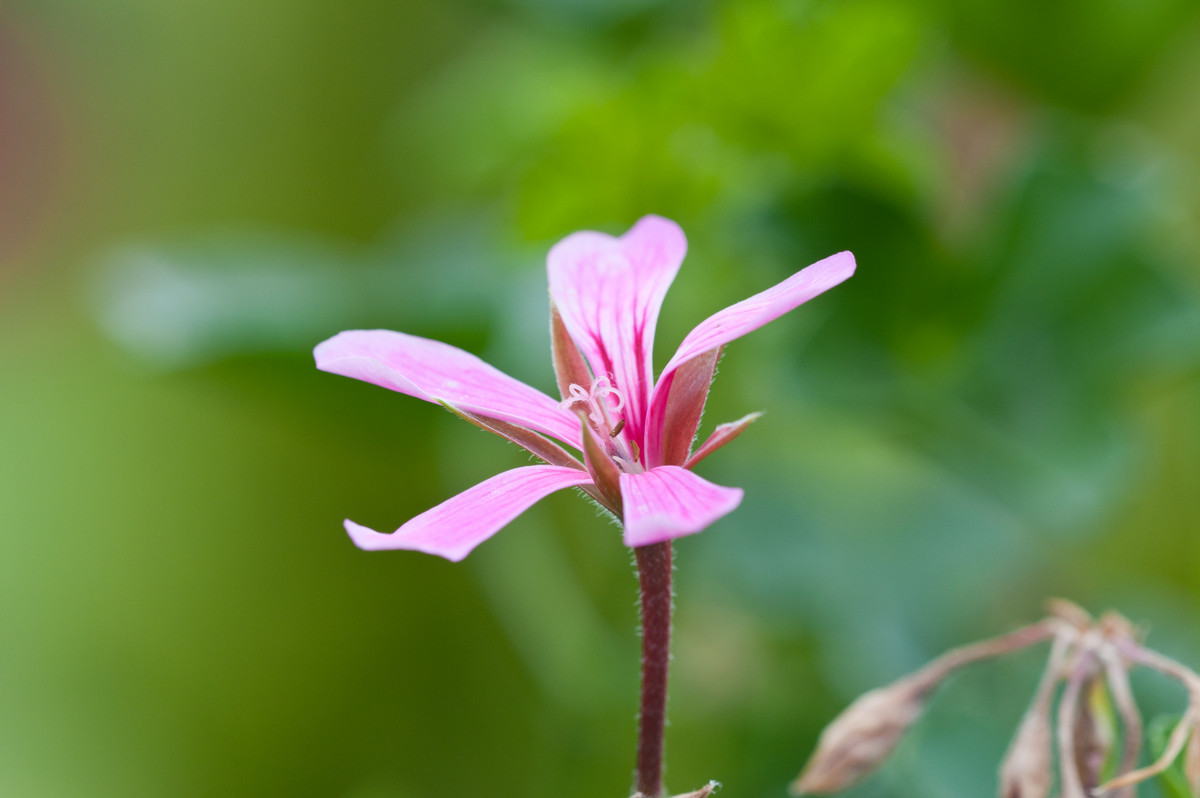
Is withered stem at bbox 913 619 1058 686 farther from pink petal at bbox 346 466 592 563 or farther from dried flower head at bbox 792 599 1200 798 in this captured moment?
pink petal at bbox 346 466 592 563

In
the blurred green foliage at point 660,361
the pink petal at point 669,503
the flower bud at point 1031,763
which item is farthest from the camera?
the blurred green foliage at point 660,361

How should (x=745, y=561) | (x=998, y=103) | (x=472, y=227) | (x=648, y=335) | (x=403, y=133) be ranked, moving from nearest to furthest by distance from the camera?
(x=648, y=335), (x=745, y=561), (x=998, y=103), (x=472, y=227), (x=403, y=133)

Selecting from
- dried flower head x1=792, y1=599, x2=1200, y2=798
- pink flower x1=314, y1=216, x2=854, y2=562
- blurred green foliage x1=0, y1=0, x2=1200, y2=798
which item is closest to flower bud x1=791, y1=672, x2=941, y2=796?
dried flower head x1=792, y1=599, x2=1200, y2=798

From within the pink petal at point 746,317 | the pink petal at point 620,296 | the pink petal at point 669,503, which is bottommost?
the pink petal at point 669,503

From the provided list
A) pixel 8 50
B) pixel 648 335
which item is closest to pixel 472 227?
pixel 8 50

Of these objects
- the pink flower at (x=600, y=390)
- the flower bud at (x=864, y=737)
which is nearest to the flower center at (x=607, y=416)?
the pink flower at (x=600, y=390)

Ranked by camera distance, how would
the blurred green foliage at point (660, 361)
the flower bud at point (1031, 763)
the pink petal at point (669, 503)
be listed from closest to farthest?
the pink petal at point (669, 503) < the flower bud at point (1031, 763) < the blurred green foliage at point (660, 361)

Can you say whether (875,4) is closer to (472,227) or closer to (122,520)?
(472,227)

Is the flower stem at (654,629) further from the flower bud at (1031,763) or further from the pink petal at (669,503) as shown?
the flower bud at (1031,763)
